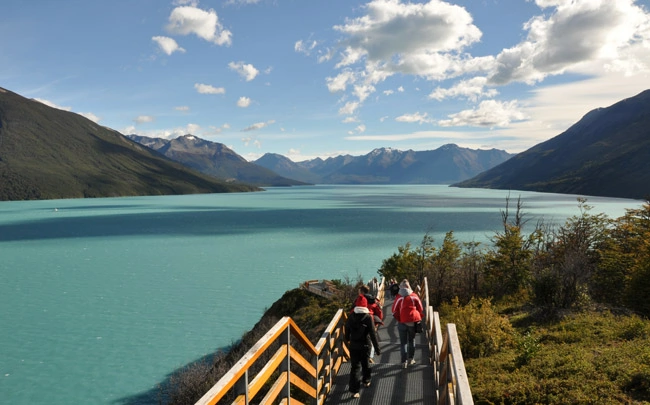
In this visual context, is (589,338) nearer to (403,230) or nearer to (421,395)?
(421,395)

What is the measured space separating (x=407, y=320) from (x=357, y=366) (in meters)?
2.62

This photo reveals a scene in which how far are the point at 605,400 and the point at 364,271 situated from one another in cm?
4542

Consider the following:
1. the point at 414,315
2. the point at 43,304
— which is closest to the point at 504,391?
the point at 414,315

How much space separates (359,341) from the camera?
9.12 metres

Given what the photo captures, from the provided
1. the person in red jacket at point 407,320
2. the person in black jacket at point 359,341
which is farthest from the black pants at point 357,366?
the person in red jacket at point 407,320

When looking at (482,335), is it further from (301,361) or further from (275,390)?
(275,390)

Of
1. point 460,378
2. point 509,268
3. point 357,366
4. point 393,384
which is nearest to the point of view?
point 460,378

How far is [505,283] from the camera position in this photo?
2659 centimetres

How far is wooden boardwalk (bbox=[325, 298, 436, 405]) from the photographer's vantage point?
8742 millimetres

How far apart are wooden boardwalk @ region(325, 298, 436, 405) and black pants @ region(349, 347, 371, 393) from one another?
0.22 meters

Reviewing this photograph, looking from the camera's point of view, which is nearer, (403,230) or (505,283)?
(505,283)

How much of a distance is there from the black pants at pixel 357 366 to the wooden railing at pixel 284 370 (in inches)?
23.2

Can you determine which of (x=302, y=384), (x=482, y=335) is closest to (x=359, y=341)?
(x=302, y=384)

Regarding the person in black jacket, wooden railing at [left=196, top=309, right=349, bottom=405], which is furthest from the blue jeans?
the person in black jacket
